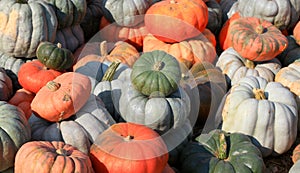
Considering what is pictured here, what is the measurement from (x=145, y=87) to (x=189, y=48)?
166 cm

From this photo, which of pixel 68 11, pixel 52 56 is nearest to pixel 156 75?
pixel 52 56

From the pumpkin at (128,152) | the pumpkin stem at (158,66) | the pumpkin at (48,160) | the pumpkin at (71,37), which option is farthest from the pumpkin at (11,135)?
the pumpkin at (71,37)

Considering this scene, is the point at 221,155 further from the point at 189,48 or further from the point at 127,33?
the point at 127,33

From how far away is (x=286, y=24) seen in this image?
619 centimetres

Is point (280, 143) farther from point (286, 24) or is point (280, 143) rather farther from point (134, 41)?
point (134, 41)

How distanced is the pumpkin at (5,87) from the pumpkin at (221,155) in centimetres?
201

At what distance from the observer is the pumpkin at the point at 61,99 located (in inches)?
157

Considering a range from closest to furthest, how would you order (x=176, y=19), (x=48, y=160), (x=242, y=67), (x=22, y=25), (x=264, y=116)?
(x=48, y=160), (x=264, y=116), (x=22, y=25), (x=242, y=67), (x=176, y=19)

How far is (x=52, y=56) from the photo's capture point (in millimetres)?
4848

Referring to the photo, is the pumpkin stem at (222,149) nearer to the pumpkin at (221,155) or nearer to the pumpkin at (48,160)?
the pumpkin at (221,155)

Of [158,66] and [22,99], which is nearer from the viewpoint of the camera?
[158,66]

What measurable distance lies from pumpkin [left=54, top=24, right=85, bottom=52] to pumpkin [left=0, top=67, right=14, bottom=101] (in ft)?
2.87

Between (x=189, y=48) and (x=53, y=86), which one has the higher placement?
(x=53, y=86)

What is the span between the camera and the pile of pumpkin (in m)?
3.76
